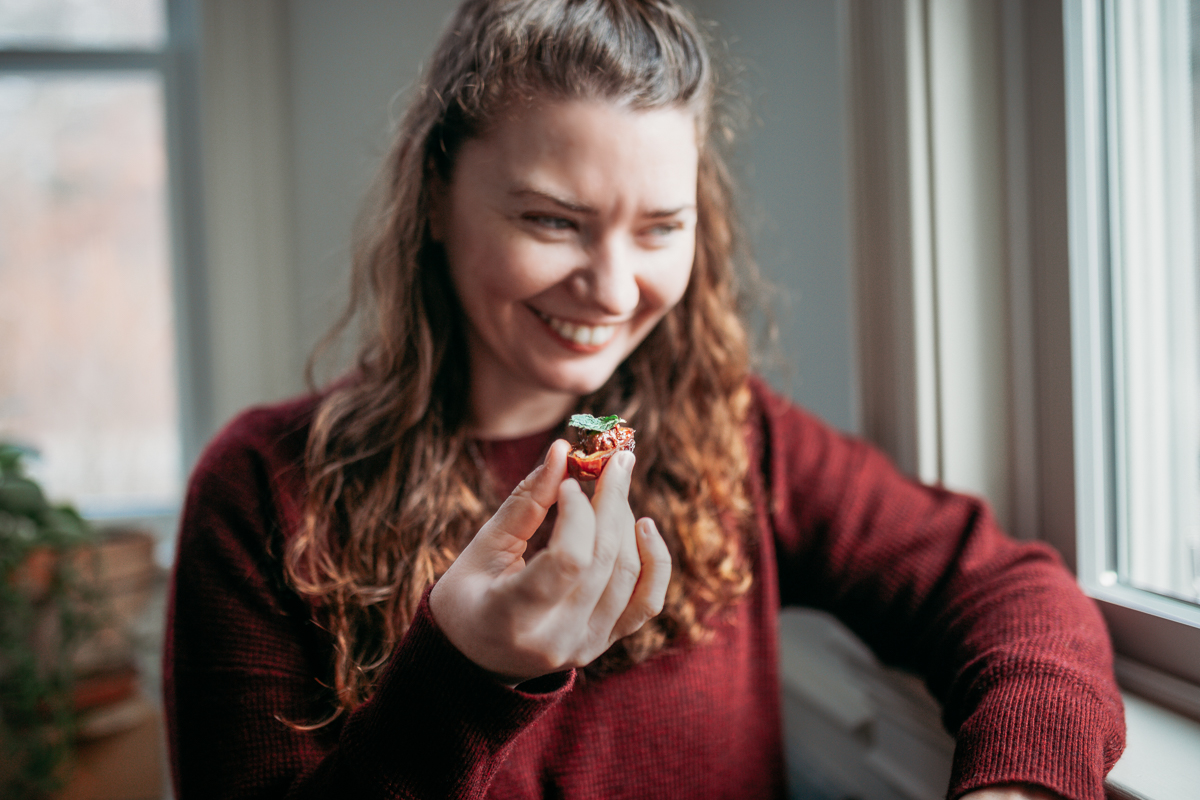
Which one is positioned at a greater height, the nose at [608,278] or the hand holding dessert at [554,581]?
the nose at [608,278]

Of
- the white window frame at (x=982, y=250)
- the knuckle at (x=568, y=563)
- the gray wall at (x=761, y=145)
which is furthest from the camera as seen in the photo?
the gray wall at (x=761, y=145)

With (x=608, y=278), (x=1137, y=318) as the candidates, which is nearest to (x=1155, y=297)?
(x=1137, y=318)

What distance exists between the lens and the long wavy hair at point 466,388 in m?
0.79

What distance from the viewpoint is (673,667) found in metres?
0.92

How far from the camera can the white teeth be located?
2.69 feet

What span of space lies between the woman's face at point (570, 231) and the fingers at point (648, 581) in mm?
289

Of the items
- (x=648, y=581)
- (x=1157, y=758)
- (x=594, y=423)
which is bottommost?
(x=1157, y=758)

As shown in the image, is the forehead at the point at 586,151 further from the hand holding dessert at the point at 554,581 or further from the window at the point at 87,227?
the window at the point at 87,227

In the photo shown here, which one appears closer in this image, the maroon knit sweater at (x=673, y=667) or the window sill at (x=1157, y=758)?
the maroon knit sweater at (x=673, y=667)

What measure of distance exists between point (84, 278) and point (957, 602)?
7.92 ft

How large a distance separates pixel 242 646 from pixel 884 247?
0.99m

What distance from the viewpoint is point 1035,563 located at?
91cm

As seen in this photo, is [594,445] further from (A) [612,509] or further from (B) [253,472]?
(B) [253,472]

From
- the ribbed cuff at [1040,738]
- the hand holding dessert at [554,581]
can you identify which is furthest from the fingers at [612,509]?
the ribbed cuff at [1040,738]
